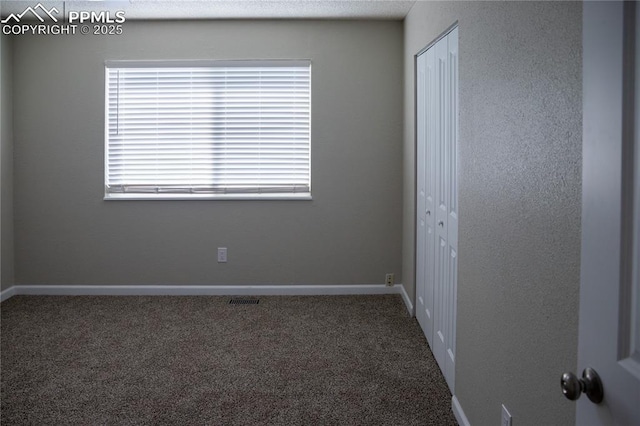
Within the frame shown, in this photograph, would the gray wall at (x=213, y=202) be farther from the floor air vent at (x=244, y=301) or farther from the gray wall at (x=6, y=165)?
the floor air vent at (x=244, y=301)

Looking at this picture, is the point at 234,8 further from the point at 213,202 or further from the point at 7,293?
the point at 7,293

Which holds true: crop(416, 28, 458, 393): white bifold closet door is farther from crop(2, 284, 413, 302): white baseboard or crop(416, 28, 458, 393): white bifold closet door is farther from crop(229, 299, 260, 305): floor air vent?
crop(229, 299, 260, 305): floor air vent

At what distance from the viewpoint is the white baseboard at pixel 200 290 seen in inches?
195

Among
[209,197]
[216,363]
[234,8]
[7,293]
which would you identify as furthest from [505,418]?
[7,293]

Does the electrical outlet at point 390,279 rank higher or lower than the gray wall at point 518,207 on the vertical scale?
lower

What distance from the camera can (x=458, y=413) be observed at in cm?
266

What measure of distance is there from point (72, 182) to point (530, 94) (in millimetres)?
4260

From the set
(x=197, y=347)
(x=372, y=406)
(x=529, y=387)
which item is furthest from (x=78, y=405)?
(x=529, y=387)

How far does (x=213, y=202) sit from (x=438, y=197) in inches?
89.4

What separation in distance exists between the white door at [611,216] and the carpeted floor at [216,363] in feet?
5.92

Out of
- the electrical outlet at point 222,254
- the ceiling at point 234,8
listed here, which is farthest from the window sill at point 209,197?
the ceiling at point 234,8

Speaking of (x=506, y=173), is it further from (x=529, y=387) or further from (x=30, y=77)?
(x=30, y=77)

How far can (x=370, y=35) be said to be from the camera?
484 centimetres

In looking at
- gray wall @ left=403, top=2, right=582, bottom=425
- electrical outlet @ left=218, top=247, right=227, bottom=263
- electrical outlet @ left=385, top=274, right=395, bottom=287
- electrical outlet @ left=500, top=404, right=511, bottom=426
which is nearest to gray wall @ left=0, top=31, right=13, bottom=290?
electrical outlet @ left=218, top=247, right=227, bottom=263
